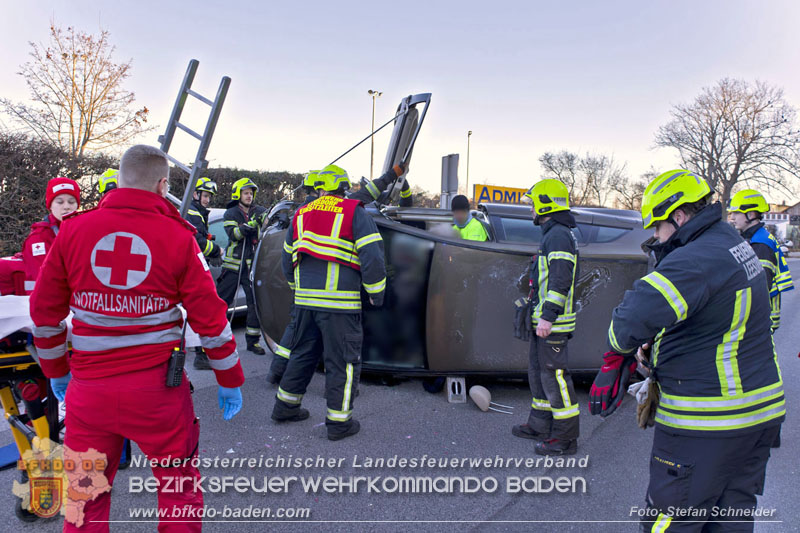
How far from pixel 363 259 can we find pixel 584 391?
8.15ft

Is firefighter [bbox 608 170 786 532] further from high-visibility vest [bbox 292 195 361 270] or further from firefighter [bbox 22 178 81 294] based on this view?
firefighter [bbox 22 178 81 294]

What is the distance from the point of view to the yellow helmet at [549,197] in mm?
3629

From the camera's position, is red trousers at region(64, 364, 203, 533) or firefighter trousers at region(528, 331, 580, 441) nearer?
red trousers at region(64, 364, 203, 533)

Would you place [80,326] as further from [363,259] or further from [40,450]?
[363,259]

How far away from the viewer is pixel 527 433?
3.80m

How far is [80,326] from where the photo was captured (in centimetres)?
196

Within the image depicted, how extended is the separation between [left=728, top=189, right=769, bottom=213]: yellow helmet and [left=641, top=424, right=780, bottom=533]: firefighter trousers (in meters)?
3.36

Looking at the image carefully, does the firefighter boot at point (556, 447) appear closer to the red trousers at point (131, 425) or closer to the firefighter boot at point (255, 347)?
the red trousers at point (131, 425)

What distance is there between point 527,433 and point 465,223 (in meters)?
2.56

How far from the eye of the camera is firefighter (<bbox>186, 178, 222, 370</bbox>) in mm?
5383

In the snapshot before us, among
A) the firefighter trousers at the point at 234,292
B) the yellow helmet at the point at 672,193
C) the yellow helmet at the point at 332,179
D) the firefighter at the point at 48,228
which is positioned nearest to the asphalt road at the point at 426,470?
the firefighter trousers at the point at 234,292

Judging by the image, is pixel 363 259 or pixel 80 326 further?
pixel 363 259

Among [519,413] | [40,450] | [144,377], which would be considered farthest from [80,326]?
[519,413]

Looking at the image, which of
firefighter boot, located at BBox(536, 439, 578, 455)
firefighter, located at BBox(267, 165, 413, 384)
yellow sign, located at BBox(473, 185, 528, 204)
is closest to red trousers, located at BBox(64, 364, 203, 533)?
firefighter, located at BBox(267, 165, 413, 384)
